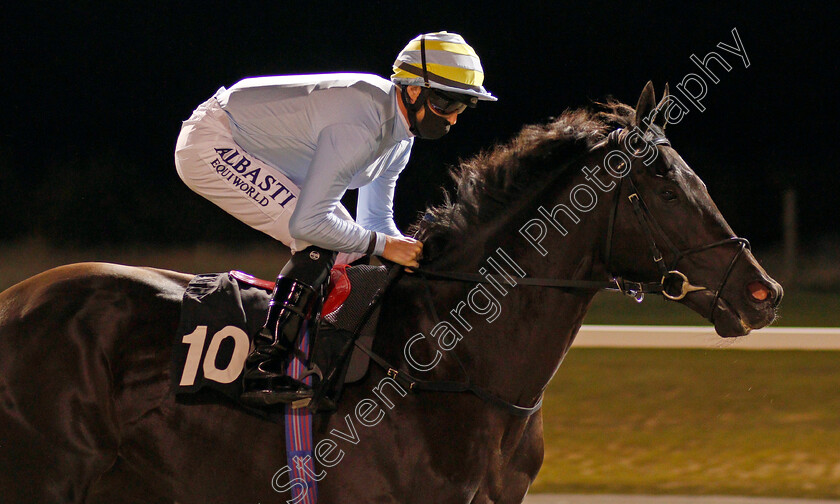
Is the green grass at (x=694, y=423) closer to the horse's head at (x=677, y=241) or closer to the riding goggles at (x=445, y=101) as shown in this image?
the horse's head at (x=677, y=241)

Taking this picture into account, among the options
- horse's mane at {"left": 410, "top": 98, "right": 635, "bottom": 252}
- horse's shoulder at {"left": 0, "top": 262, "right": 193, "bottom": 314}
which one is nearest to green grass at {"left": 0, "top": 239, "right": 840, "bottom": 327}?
horse's mane at {"left": 410, "top": 98, "right": 635, "bottom": 252}

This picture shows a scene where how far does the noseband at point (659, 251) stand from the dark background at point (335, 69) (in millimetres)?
5810

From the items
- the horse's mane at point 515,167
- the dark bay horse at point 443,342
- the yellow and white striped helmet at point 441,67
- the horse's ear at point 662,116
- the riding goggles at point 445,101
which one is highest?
the yellow and white striped helmet at point 441,67

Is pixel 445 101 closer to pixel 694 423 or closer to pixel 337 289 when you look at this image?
pixel 337 289

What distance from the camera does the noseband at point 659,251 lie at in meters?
2.17

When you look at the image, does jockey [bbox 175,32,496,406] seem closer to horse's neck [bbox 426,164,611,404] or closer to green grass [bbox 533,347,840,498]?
horse's neck [bbox 426,164,611,404]

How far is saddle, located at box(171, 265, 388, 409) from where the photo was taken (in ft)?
7.57

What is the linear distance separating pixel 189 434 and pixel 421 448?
2.08 ft

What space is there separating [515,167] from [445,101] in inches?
10.4

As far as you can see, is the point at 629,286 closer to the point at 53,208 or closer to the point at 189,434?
the point at 189,434

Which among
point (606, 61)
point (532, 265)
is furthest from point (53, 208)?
point (532, 265)

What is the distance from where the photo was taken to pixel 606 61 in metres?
8.20

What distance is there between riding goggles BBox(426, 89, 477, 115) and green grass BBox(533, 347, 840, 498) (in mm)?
2154

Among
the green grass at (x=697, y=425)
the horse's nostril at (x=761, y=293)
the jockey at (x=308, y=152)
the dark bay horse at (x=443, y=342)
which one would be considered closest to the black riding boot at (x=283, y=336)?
the jockey at (x=308, y=152)
